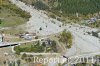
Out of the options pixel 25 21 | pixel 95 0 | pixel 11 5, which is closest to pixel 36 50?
pixel 25 21

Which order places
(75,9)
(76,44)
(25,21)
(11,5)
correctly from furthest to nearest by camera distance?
(75,9) < (11,5) < (25,21) < (76,44)

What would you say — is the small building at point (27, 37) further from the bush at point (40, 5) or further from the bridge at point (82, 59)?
the bush at point (40, 5)

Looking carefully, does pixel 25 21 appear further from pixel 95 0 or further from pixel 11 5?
pixel 95 0

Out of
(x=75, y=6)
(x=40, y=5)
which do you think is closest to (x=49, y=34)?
(x=40, y=5)

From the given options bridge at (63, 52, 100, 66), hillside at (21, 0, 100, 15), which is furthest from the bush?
bridge at (63, 52, 100, 66)

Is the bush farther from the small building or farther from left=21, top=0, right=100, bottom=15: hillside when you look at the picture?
the small building

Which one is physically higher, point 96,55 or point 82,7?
point 82,7

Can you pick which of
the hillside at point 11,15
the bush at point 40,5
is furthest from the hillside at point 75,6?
the hillside at point 11,15

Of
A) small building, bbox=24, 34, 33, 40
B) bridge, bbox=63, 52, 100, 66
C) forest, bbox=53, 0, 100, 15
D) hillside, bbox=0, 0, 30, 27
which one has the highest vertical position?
forest, bbox=53, 0, 100, 15
